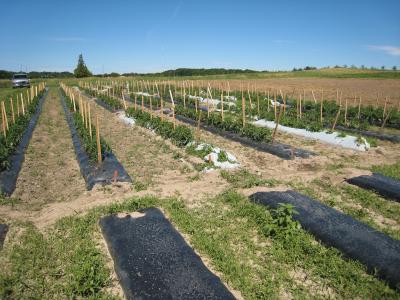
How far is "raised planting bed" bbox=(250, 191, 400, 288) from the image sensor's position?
4.06 meters

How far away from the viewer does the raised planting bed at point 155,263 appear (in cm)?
357

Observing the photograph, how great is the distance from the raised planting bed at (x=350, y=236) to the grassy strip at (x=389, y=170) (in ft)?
11.6

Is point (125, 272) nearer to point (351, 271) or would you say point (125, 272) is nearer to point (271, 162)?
point (351, 271)

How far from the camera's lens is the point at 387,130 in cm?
1381

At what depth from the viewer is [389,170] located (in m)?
8.39

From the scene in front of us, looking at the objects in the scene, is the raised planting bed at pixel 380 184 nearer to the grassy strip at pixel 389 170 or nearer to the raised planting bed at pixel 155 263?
the grassy strip at pixel 389 170

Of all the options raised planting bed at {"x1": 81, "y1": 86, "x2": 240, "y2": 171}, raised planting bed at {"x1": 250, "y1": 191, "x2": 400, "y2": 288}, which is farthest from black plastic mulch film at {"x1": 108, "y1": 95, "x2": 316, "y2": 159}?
raised planting bed at {"x1": 250, "y1": 191, "x2": 400, "y2": 288}

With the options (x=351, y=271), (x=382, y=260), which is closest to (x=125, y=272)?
(x=351, y=271)

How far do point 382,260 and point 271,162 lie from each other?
5.27m

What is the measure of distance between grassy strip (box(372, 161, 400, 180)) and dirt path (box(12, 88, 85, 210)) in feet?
25.0

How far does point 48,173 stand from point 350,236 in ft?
24.0

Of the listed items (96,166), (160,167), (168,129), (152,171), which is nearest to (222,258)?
(152,171)

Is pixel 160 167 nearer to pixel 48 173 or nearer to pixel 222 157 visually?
pixel 222 157

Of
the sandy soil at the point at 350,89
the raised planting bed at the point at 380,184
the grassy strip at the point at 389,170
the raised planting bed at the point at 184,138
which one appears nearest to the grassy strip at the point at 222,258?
the raised planting bed at the point at 184,138
